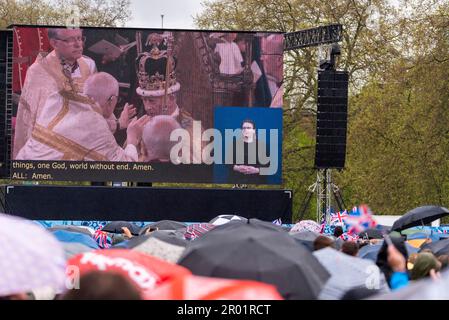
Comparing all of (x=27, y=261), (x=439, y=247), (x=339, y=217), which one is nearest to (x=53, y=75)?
(x=339, y=217)

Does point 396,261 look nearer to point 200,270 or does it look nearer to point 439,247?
point 200,270

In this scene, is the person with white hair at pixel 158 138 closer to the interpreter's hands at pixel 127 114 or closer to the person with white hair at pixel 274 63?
the interpreter's hands at pixel 127 114

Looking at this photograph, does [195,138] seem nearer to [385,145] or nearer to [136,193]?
→ [136,193]

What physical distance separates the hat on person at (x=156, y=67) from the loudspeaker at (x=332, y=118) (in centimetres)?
382

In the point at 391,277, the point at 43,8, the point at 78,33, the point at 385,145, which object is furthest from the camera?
the point at 43,8

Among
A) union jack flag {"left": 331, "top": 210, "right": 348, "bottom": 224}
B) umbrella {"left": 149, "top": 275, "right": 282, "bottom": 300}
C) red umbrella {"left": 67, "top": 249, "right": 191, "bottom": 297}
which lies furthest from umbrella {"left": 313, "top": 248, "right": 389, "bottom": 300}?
union jack flag {"left": 331, "top": 210, "right": 348, "bottom": 224}

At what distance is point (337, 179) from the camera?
151 feet

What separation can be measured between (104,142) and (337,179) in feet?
58.3

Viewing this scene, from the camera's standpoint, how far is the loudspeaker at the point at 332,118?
1137 inches

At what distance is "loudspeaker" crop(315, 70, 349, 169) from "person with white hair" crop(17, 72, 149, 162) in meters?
4.39

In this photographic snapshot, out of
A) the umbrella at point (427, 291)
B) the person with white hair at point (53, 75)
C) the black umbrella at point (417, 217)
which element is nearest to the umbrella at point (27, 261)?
the umbrella at point (427, 291)

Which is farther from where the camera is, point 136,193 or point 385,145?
point 385,145

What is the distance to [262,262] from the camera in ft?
21.9
